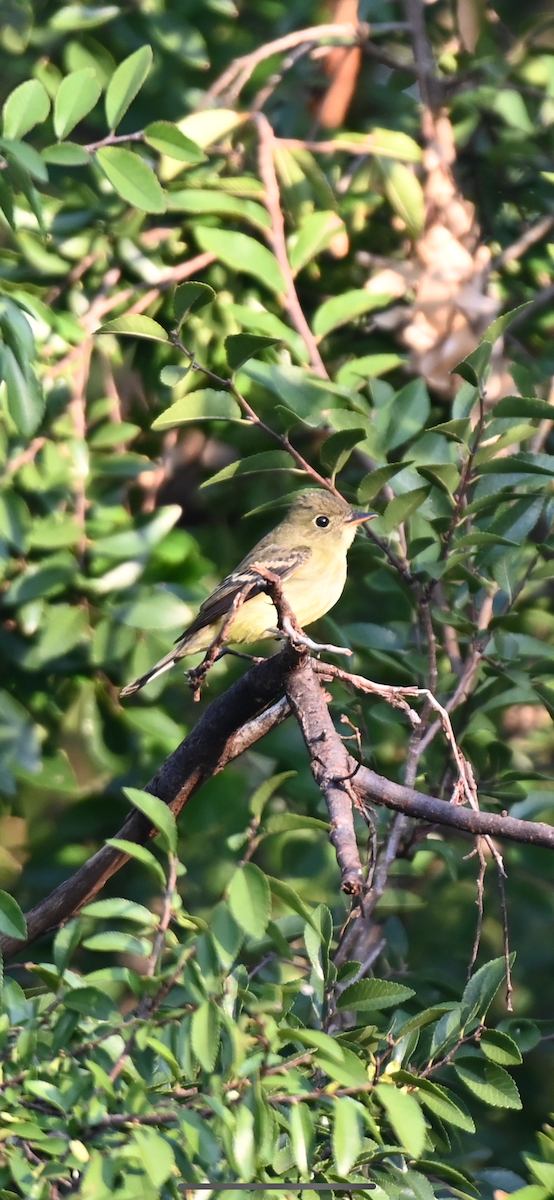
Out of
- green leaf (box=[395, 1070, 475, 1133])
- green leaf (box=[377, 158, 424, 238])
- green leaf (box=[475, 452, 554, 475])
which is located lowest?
green leaf (box=[395, 1070, 475, 1133])

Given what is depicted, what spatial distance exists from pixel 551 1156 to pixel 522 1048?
0.44 meters

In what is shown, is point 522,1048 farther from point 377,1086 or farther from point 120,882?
point 120,882

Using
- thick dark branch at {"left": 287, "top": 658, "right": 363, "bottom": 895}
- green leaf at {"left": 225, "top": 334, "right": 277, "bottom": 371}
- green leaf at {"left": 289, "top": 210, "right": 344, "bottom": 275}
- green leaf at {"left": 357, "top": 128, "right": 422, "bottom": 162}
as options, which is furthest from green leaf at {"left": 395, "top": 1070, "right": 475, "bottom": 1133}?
green leaf at {"left": 357, "top": 128, "right": 422, "bottom": 162}

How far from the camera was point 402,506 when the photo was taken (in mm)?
2949

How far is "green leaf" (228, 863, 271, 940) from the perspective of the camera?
1.78 m

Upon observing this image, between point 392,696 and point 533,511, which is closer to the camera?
point 392,696

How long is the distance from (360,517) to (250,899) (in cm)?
254

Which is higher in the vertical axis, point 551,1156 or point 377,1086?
point 377,1086

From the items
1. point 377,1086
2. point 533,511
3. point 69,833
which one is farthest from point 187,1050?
point 69,833

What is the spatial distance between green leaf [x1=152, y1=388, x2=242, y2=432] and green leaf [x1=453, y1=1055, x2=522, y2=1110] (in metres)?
1.47

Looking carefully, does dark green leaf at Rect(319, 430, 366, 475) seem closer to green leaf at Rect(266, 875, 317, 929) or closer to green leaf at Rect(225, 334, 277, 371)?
green leaf at Rect(225, 334, 277, 371)

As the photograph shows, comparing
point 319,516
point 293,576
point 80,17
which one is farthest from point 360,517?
point 80,17

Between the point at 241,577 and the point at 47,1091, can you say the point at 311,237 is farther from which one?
the point at 47,1091

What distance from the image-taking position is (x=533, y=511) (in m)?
3.27
